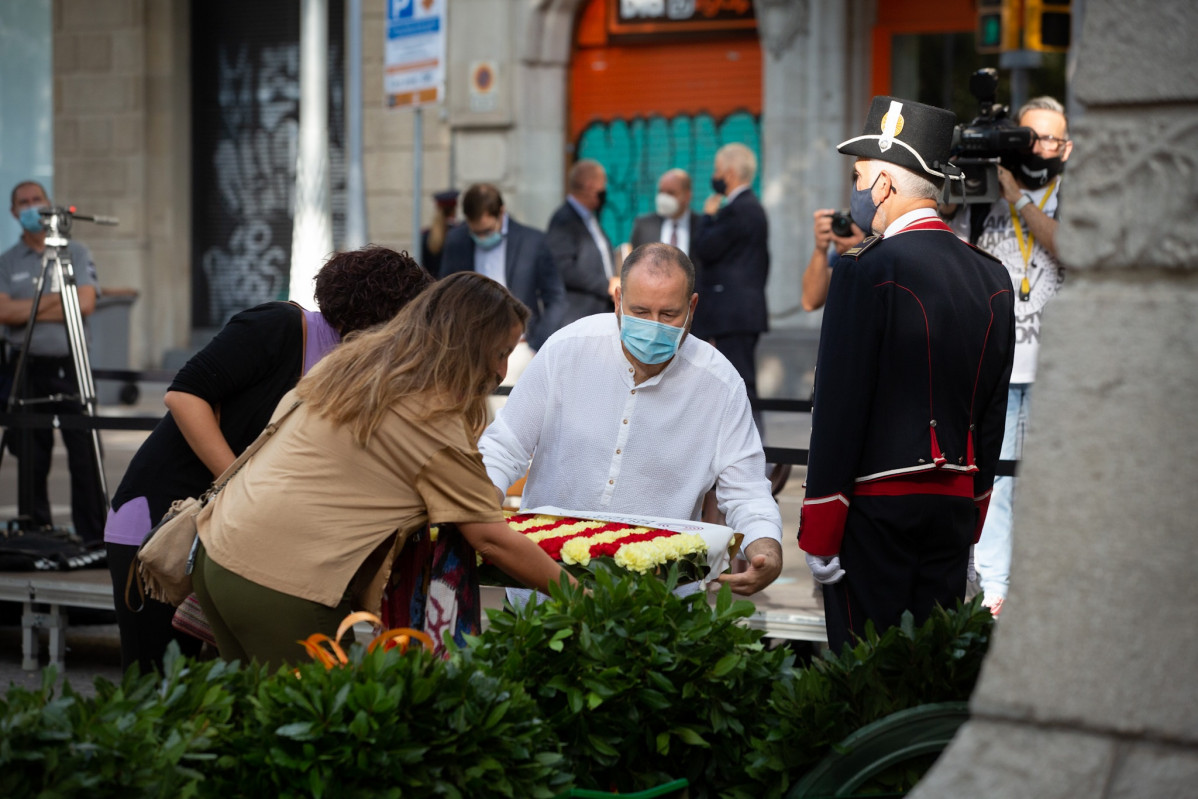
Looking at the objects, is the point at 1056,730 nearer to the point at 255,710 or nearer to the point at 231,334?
the point at 255,710

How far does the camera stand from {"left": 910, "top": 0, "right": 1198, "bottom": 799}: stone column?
6.47 ft

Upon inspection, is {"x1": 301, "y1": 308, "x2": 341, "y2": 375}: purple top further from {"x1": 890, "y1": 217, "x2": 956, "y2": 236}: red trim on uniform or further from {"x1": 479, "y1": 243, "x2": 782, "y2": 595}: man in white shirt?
{"x1": 890, "y1": 217, "x2": 956, "y2": 236}: red trim on uniform

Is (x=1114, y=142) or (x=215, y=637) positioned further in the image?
(x=215, y=637)

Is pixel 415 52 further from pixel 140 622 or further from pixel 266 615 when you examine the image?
pixel 266 615

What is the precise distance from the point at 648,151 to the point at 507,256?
6.85 meters

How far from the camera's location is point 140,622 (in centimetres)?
421

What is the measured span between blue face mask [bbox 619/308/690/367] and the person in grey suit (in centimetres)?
571

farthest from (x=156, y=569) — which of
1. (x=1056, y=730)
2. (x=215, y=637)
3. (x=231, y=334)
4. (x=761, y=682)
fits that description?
(x=1056, y=730)

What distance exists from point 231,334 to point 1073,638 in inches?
106

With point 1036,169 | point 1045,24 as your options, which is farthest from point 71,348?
point 1045,24

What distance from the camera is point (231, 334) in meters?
4.12

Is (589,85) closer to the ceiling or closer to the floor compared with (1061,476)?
closer to the ceiling

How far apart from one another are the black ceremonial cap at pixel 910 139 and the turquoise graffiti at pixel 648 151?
38.7 feet

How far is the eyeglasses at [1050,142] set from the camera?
6047 millimetres
